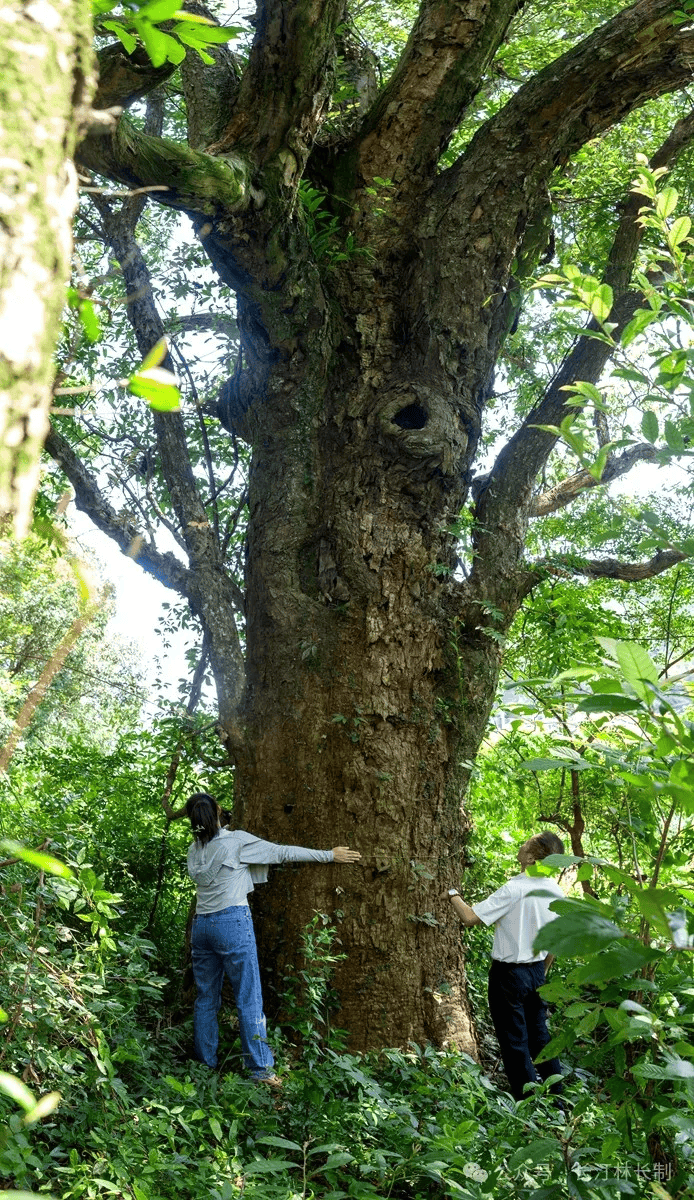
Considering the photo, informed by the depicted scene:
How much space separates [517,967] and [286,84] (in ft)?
16.2

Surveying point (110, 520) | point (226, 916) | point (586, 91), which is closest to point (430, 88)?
point (586, 91)

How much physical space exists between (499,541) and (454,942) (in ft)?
7.95

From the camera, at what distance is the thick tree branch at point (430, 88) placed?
5.82 meters

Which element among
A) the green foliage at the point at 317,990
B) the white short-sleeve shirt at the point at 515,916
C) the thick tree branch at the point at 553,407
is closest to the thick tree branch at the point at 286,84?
the thick tree branch at the point at 553,407

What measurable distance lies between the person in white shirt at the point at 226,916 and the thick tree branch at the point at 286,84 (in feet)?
11.9

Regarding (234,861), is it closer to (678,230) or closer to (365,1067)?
(365,1067)

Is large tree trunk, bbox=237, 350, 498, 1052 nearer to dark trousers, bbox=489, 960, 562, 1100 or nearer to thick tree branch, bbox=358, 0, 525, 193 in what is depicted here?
dark trousers, bbox=489, 960, 562, 1100

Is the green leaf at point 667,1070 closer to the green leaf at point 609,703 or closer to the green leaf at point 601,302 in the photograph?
the green leaf at point 609,703

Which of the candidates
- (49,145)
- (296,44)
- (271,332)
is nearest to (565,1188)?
(49,145)

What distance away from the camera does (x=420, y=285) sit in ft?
19.9

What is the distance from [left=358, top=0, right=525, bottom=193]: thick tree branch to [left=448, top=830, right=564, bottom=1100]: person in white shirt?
4.20 meters

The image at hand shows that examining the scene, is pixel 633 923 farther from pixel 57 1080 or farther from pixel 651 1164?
pixel 57 1080

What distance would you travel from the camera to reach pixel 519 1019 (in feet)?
17.7

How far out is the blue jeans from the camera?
486 centimetres
